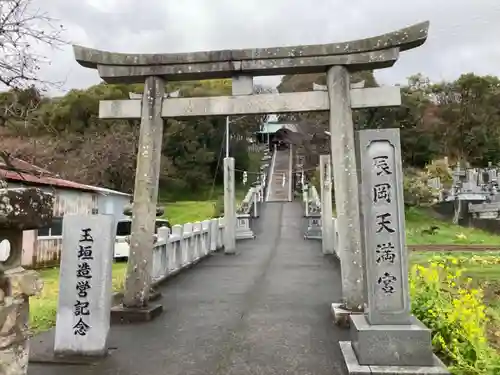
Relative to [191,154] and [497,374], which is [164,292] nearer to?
[497,374]

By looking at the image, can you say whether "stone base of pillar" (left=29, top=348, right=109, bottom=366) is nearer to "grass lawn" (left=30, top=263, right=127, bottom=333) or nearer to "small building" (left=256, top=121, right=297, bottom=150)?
"grass lawn" (left=30, top=263, right=127, bottom=333)

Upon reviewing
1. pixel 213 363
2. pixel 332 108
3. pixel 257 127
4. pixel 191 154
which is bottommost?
pixel 213 363

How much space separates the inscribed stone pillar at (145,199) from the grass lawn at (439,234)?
1689cm

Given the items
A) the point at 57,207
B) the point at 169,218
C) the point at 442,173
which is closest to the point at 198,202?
the point at 169,218

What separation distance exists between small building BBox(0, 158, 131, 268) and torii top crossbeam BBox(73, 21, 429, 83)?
426 cm

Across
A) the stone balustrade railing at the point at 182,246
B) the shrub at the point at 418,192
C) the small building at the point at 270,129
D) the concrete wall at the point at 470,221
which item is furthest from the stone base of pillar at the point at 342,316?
the small building at the point at 270,129

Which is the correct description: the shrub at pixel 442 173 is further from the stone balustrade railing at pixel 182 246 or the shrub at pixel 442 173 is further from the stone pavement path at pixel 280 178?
the stone balustrade railing at pixel 182 246

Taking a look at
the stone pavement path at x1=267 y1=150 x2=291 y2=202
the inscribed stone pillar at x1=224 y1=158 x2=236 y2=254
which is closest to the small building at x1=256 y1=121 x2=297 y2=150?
the stone pavement path at x1=267 y1=150 x2=291 y2=202

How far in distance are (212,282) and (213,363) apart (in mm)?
5924

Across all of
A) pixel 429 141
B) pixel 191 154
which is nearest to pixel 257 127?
pixel 191 154

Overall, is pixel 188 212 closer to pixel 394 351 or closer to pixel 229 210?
pixel 229 210

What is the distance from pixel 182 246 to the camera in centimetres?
1285

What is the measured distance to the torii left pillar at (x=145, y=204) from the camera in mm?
7562

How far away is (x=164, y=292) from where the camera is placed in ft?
31.8
